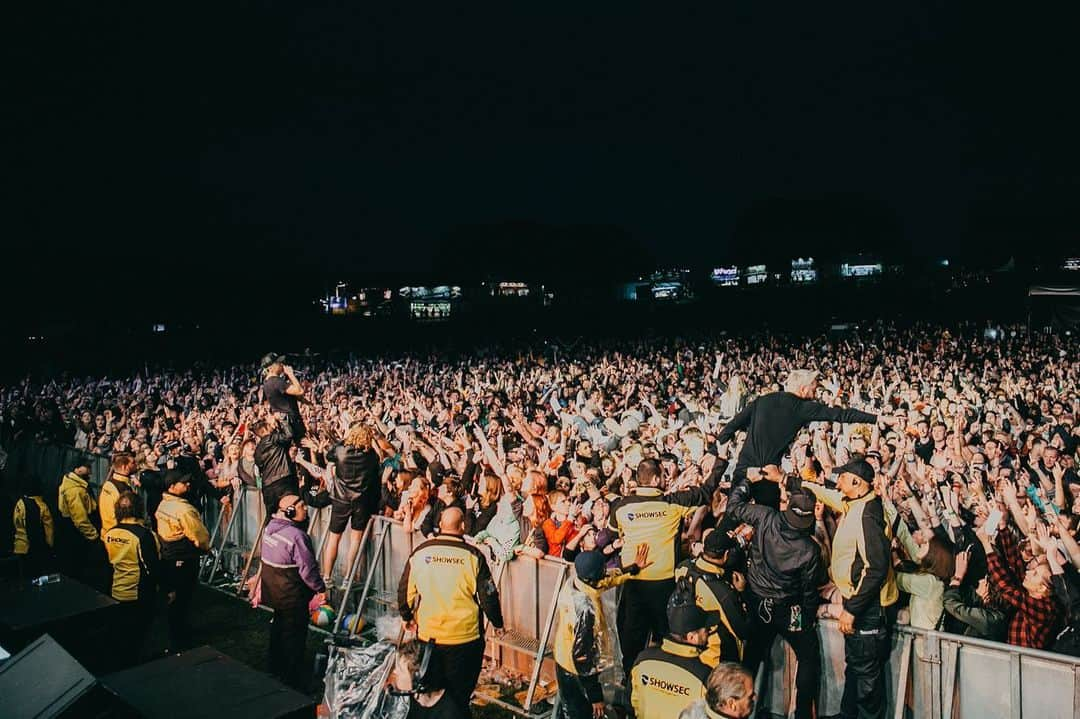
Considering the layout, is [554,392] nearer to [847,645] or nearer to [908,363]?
[908,363]

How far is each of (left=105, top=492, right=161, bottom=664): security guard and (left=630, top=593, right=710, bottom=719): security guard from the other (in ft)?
13.7

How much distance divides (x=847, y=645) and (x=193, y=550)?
5.16 m

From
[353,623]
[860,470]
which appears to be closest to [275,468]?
[353,623]

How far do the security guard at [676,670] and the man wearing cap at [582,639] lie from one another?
1.84 ft

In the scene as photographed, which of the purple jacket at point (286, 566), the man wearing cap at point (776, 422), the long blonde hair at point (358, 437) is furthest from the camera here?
the long blonde hair at point (358, 437)

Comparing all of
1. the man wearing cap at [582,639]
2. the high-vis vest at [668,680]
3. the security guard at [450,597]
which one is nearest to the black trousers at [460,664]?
the security guard at [450,597]

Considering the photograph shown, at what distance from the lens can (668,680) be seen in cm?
373

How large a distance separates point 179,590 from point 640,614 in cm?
405

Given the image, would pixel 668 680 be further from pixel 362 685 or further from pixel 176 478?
pixel 176 478

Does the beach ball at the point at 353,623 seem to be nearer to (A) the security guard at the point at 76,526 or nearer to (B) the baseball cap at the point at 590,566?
(A) the security guard at the point at 76,526

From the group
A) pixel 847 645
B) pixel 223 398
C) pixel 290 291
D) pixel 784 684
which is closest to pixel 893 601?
pixel 847 645

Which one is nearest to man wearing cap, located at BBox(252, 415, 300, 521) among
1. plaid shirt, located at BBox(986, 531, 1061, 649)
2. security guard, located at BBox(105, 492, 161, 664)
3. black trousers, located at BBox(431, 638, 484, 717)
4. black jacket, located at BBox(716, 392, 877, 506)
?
security guard, located at BBox(105, 492, 161, 664)

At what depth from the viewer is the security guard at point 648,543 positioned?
5.00 m

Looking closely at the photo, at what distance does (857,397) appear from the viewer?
40.7 ft
